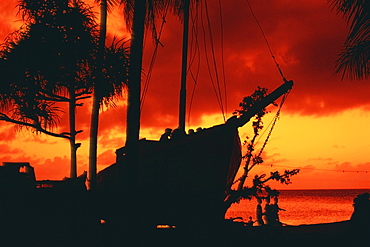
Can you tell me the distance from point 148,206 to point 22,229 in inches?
170

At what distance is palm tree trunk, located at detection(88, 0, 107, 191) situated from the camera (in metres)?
13.7

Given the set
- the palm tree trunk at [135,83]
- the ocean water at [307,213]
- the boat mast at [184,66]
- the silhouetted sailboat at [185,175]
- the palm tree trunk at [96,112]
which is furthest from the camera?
the ocean water at [307,213]

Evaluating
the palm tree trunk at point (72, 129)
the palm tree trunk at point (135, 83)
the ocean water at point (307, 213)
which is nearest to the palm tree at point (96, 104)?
the palm tree trunk at point (72, 129)

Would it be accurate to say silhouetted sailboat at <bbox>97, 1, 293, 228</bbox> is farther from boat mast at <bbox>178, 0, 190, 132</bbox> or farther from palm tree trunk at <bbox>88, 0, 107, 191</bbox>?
boat mast at <bbox>178, 0, 190, 132</bbox>

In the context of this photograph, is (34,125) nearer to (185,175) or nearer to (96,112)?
(96,112)

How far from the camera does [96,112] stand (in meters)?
14.8

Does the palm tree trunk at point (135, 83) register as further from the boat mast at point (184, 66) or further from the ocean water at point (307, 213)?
the ocean water at point (307, 213)

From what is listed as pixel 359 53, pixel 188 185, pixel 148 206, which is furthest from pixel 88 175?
pixel 359 53

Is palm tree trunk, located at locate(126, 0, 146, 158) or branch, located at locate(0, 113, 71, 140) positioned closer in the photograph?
palm tree trunk, located at locate(126, 0, 146, 158)

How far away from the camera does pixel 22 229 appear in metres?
8.76

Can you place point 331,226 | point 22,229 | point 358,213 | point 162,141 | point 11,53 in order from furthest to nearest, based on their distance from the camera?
point 11,53, point 162,141, point 331,226, point 358,213, point 22,229

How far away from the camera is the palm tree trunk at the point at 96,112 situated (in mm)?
13722

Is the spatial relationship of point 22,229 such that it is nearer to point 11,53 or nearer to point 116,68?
point 116,68

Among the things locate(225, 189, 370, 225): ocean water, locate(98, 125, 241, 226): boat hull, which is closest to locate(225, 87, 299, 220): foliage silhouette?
locate(98, 125, 241, 226): boat hull
